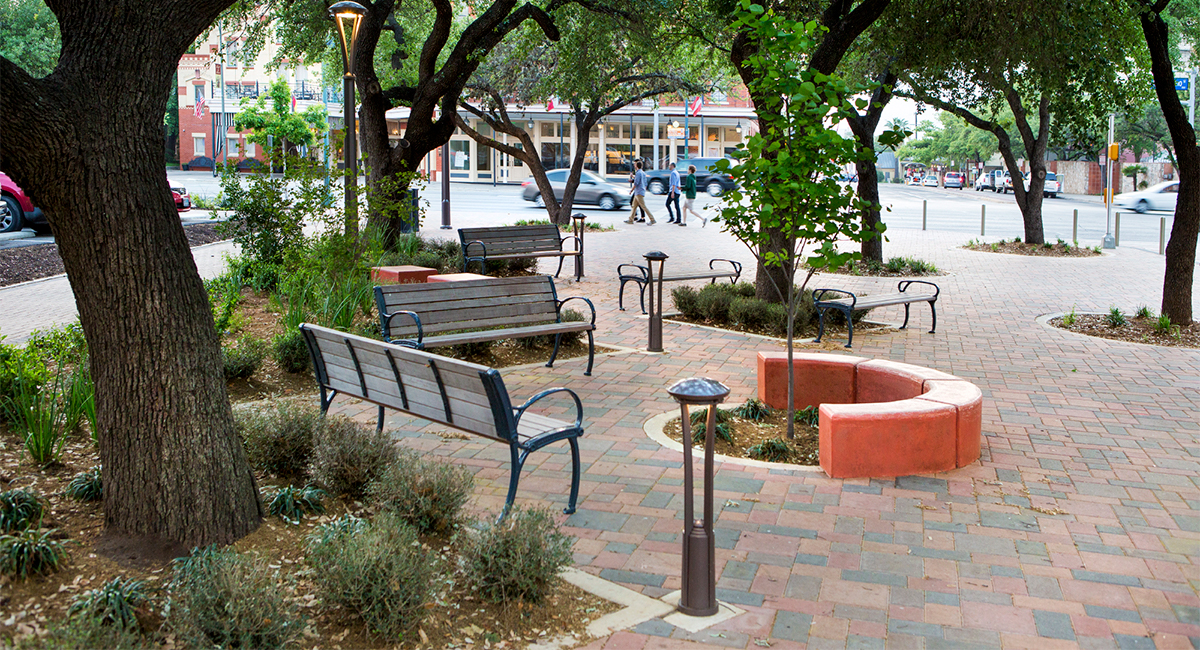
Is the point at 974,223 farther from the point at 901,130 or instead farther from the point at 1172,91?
the point at 901,130

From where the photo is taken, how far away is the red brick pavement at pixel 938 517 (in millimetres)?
4004

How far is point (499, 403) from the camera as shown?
4902 mm

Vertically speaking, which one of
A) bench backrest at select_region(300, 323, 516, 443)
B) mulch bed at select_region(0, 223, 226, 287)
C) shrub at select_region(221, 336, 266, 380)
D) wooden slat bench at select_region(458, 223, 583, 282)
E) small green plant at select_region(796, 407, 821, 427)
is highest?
wooden slat bench at select_region(458, 223, 583, 282)

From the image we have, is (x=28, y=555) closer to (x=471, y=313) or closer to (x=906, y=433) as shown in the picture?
(x=906, y=433)

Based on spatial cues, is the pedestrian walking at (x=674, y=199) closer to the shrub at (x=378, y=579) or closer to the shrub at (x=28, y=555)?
the shrub at (x=378, y=579)

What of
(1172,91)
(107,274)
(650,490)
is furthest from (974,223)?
(107,274)

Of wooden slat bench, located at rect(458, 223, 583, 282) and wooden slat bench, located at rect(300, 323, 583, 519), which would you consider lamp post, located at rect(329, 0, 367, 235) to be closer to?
wooden slat bench, located at rect(458, 223, 583, 282)

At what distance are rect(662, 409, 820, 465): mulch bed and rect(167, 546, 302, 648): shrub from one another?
10.9 feet

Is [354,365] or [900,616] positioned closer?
[900,616]

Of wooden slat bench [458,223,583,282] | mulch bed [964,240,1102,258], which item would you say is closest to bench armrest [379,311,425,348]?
wooden slat bench [458,223,583,282]

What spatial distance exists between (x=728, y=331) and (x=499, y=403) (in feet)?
20.6

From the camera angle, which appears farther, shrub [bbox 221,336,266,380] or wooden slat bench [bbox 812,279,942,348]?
wooden slat bench [bbox 812,279,942,348]

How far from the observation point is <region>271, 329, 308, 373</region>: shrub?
827 centimetres

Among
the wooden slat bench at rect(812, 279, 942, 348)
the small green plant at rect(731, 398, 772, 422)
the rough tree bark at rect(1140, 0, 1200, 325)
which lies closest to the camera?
the small green plant at rect(731, 398, 772, 422)
